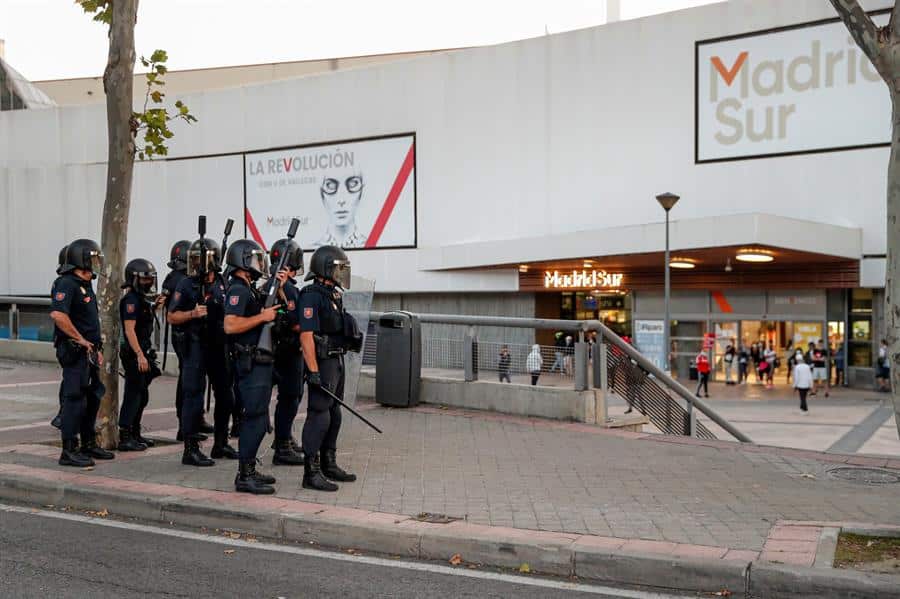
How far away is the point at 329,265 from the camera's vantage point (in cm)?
720

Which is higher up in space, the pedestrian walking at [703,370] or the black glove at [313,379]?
the black glove at [313,379]

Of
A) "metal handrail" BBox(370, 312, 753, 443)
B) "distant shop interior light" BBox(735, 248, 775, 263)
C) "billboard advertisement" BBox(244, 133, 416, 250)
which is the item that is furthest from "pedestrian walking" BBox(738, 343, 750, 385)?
"metal handrail" BBox(370, 312, 753, 443)

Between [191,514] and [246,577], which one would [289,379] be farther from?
[246,577]

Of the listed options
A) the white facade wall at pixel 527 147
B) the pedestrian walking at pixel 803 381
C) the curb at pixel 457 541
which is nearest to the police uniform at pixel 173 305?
the curb at pixel 457 541

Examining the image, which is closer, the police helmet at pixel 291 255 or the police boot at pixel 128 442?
the police helmet at pixel 291 255

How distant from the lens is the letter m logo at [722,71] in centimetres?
2648

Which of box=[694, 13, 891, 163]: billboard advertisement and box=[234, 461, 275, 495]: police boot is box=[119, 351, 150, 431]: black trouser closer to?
box=[234, 461, 275, 495]: police boot

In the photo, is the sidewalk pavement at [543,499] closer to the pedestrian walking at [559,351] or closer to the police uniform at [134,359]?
the police uniform at [134,359]

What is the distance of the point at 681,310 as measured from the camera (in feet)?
99.1

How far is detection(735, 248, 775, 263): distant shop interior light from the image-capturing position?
961 inches

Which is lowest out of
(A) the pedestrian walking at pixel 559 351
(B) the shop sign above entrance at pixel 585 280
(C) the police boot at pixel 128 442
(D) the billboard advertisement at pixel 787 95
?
(C) the police boot at pixel 128 442

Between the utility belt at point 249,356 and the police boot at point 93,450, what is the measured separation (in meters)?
2.26

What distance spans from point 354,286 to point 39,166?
36868mm

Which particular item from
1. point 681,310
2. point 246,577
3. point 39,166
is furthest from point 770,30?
point 39,166
